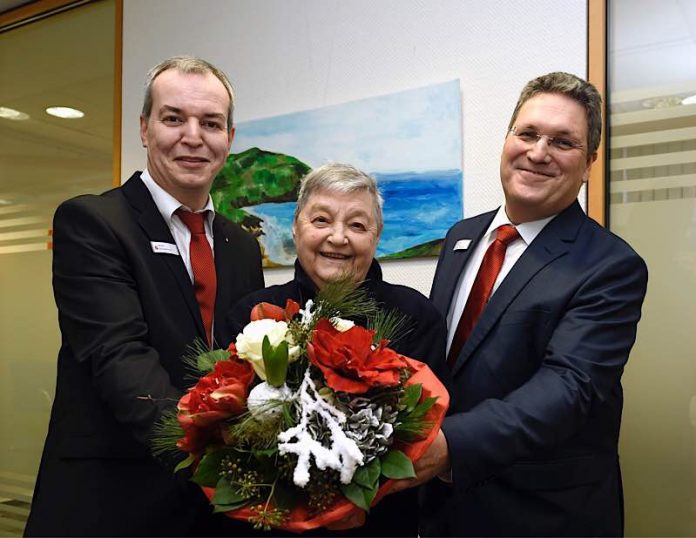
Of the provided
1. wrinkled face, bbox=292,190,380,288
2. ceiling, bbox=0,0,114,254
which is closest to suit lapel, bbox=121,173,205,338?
wrinkled face, bbox=292,190,380,288

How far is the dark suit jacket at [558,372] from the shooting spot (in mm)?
1577

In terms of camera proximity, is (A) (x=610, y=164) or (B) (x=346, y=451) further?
(A) (x=610, y=164)

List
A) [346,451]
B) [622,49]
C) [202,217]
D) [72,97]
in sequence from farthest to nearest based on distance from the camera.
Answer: [72,97] → [622,49] → [202,217] → [346,451]

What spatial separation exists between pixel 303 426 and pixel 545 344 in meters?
0.79

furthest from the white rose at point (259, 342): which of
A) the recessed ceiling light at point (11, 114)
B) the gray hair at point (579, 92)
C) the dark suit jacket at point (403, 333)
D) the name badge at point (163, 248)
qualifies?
the recessed ceiling light at point (11, 114)

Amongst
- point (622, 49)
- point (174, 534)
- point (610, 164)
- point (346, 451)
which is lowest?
point (174, 534)

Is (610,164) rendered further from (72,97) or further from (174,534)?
(72,97)

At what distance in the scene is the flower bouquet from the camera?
43.6 inches

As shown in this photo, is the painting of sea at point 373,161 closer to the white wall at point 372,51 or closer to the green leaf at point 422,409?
the white wall at point 372,51

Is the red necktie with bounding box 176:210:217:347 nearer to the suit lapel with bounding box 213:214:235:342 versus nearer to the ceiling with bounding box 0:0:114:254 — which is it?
the suit lapel with bounding box 213:214:235:342

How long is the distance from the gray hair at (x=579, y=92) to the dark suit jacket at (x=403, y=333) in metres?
0.65

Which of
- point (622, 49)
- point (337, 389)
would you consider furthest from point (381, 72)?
point (337, 389)

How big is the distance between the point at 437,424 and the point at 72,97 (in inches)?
141

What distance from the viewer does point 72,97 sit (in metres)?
4.07
